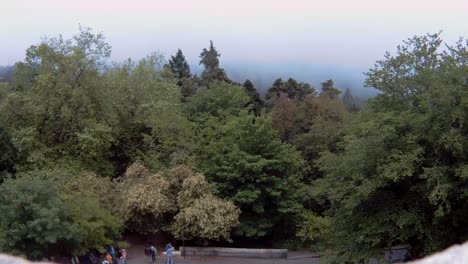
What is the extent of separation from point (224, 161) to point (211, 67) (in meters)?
20.0

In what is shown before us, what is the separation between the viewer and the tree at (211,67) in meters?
36.8

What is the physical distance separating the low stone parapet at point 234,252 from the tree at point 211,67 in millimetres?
19722

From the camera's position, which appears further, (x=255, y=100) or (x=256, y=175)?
(x=255, y=100)

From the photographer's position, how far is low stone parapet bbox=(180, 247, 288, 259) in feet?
60.3

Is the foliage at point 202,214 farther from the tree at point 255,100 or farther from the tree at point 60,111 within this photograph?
the tree at point 255,100

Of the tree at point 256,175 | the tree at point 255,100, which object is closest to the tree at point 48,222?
the tree at point 256,175

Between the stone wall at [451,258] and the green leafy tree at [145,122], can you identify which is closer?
the stone wall at [451,258]

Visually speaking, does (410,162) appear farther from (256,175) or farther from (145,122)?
(145,122)

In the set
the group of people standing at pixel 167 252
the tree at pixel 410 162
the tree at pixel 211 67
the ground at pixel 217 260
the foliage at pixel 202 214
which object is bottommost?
the ground at pixel 217 260

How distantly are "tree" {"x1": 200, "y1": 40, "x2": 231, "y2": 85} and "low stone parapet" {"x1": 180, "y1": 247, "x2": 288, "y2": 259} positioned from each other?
1972cm

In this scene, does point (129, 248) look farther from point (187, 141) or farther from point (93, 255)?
point (187, 141)

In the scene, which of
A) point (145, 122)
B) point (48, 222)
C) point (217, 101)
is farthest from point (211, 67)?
point (48, 222)

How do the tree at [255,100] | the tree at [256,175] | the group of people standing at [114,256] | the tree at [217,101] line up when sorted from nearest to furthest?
the group of people standing at [114,256]
the tree at [256,175]
the tree at [217,101]
the tree at [255,100]

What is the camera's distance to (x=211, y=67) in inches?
1515
